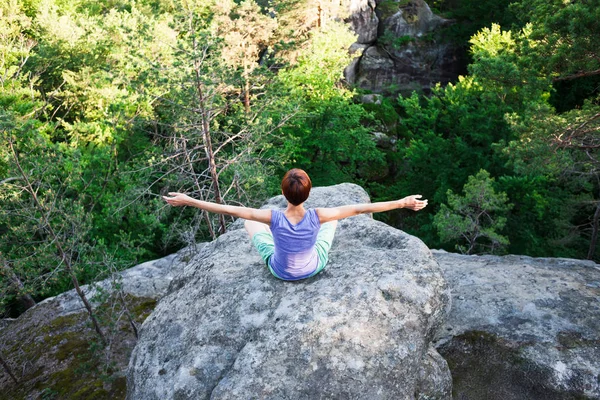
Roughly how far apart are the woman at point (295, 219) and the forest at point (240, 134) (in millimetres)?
5392

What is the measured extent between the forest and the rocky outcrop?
4.92 metres

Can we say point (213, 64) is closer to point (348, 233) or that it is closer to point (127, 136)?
point (348, 233)

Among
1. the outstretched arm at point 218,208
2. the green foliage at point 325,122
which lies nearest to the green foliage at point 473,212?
the green foliage at point 325,122

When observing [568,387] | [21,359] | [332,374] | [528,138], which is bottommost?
[21,359]

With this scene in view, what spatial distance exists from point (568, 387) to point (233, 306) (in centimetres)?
436

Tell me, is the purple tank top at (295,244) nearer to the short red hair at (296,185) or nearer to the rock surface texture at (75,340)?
the short red hair at (296,185)

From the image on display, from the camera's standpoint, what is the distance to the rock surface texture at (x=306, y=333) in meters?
4.08

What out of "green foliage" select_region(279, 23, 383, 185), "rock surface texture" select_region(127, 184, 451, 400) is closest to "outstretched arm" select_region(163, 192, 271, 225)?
"rock surface texture" select_region(127, 184, 451, 400)

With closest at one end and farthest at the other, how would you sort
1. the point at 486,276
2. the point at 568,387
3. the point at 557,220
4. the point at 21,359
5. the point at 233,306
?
the point at 233,306
the point at 568,387
the point at 486,276
the point at 21,359
the point at 557,220

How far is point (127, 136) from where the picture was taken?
1888 cm

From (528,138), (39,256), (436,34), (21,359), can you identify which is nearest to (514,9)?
(528,138)

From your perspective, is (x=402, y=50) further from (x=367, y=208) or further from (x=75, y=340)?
(x=367, y=208)

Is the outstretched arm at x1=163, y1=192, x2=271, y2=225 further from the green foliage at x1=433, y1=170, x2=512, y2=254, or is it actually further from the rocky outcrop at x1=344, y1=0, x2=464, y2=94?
the rocky outcrop at x1=344, y1=0, x2=464, y2=94

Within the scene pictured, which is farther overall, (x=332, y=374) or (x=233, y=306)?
(x=233, y=306)
